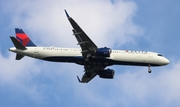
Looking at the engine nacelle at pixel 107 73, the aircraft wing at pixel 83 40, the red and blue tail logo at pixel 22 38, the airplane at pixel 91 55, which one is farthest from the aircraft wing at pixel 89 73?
the red and blue tail logo at pixel 22 38

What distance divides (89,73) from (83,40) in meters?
14.6

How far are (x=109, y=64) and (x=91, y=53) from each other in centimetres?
527

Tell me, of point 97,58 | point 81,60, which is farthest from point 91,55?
point 81,60

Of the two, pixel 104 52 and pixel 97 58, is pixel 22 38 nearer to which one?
pixel 97 58

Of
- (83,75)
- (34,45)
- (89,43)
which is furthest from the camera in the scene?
(83,75)

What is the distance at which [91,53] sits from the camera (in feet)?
273

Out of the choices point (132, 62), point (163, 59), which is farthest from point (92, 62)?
point (163, 59)

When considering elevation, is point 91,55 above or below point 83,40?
below

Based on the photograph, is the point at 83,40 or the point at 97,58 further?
the point at 97,58

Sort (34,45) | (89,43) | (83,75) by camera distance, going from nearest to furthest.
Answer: (89,43) < (34,45) < (83,75)

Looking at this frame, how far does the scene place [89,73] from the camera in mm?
93688

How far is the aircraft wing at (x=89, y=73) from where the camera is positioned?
91113mm

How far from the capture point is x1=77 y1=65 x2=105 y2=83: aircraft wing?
9111 centimetres

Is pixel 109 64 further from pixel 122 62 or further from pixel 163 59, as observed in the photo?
pixel 163 59
